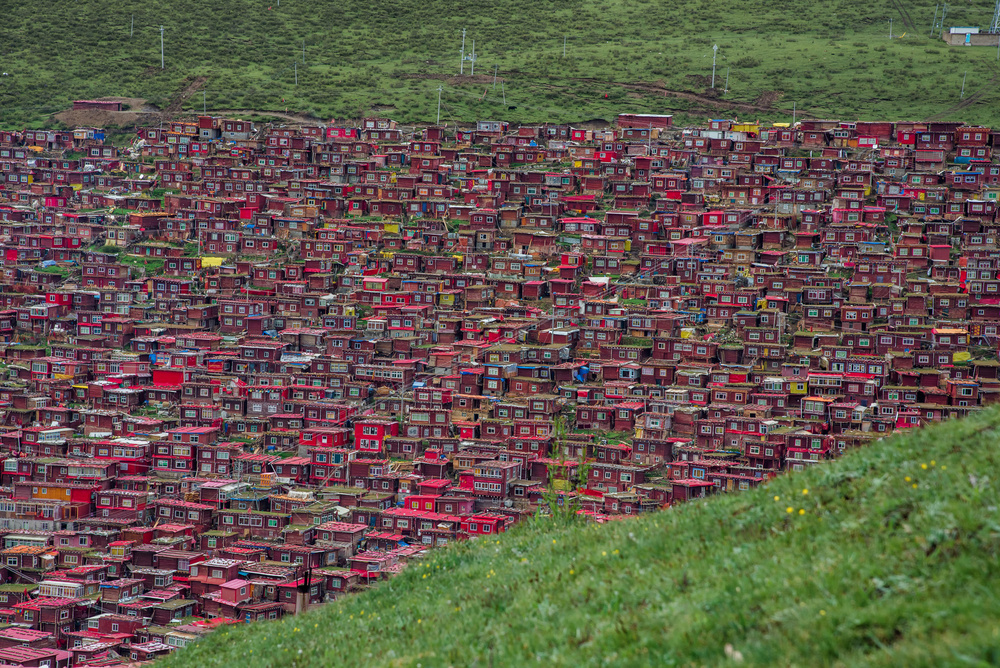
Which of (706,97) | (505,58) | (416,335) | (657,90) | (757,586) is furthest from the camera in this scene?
(505,58)

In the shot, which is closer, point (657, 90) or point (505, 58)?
point (657, 90)

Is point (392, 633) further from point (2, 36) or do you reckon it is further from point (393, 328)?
point (2, 36)

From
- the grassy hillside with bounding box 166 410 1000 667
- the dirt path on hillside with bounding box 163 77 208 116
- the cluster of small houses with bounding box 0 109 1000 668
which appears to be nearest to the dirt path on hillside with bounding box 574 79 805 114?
the cluster of small houses with bounding box 0 109 1000 668

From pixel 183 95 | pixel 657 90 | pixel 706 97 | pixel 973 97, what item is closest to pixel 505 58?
pixel 657 90

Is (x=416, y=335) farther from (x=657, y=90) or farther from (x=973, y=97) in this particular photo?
(x=973, y=97)

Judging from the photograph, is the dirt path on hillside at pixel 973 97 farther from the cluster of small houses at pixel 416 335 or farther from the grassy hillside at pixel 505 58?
the cluster of small houses at pixel 416 335

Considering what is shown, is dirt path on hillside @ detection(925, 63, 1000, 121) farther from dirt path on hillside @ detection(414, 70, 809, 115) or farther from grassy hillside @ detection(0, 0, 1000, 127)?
dirt path on hillside @ detection(414, 70, 809, 115)

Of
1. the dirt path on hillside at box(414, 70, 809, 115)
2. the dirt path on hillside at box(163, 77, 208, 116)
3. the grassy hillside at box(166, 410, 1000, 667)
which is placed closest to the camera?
the grassy hillside at box(166, 410, 1000, 667)
